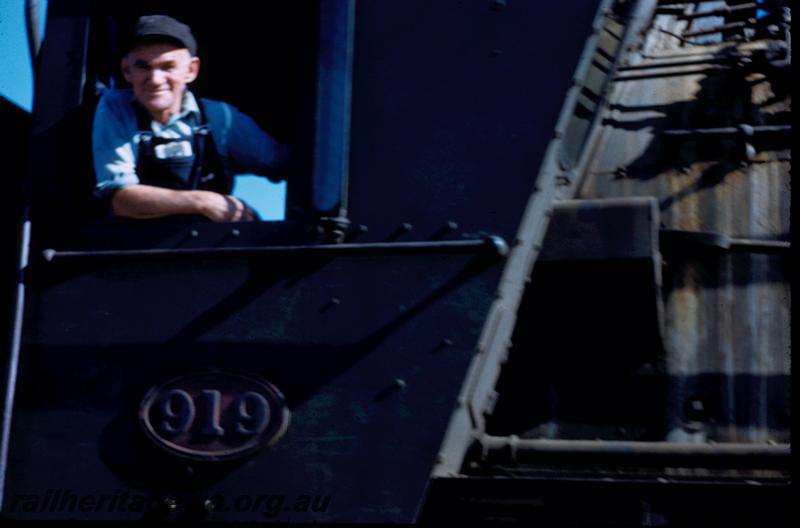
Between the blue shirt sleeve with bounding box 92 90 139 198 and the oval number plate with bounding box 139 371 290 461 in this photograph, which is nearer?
the oval number plate with bounding box 139 371 290 461

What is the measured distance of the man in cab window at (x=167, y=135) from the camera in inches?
109

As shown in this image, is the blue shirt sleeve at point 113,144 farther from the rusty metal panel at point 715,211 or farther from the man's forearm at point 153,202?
the rusty metal panel at point 715,211

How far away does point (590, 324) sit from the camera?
301cm

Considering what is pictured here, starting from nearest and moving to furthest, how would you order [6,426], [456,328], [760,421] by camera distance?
[456,328] < [6,426] < [760,421]

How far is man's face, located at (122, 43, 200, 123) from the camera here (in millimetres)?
2854

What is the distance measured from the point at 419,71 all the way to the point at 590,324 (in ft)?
3.01

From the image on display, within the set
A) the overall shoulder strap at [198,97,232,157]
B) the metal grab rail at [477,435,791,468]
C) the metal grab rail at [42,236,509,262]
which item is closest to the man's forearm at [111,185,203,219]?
the metal grab rail at [42,236,509,262]

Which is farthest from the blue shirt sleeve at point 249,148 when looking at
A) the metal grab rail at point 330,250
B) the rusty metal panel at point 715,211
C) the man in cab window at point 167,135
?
the rusty metal panel at point 715,211

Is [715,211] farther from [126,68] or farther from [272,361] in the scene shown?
[126,68]

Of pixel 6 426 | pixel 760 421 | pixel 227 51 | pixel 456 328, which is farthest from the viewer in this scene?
pixel 227 51

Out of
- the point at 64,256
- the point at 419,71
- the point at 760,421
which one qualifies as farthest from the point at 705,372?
the point at 64,256

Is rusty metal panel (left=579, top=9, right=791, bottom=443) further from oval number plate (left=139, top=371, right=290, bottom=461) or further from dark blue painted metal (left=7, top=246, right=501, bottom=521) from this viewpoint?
oval number plate (left=139, top=371, right=290, bottom=461)

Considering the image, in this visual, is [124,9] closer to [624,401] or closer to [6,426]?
[6,426]

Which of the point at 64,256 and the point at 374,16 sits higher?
the point at 374,16
